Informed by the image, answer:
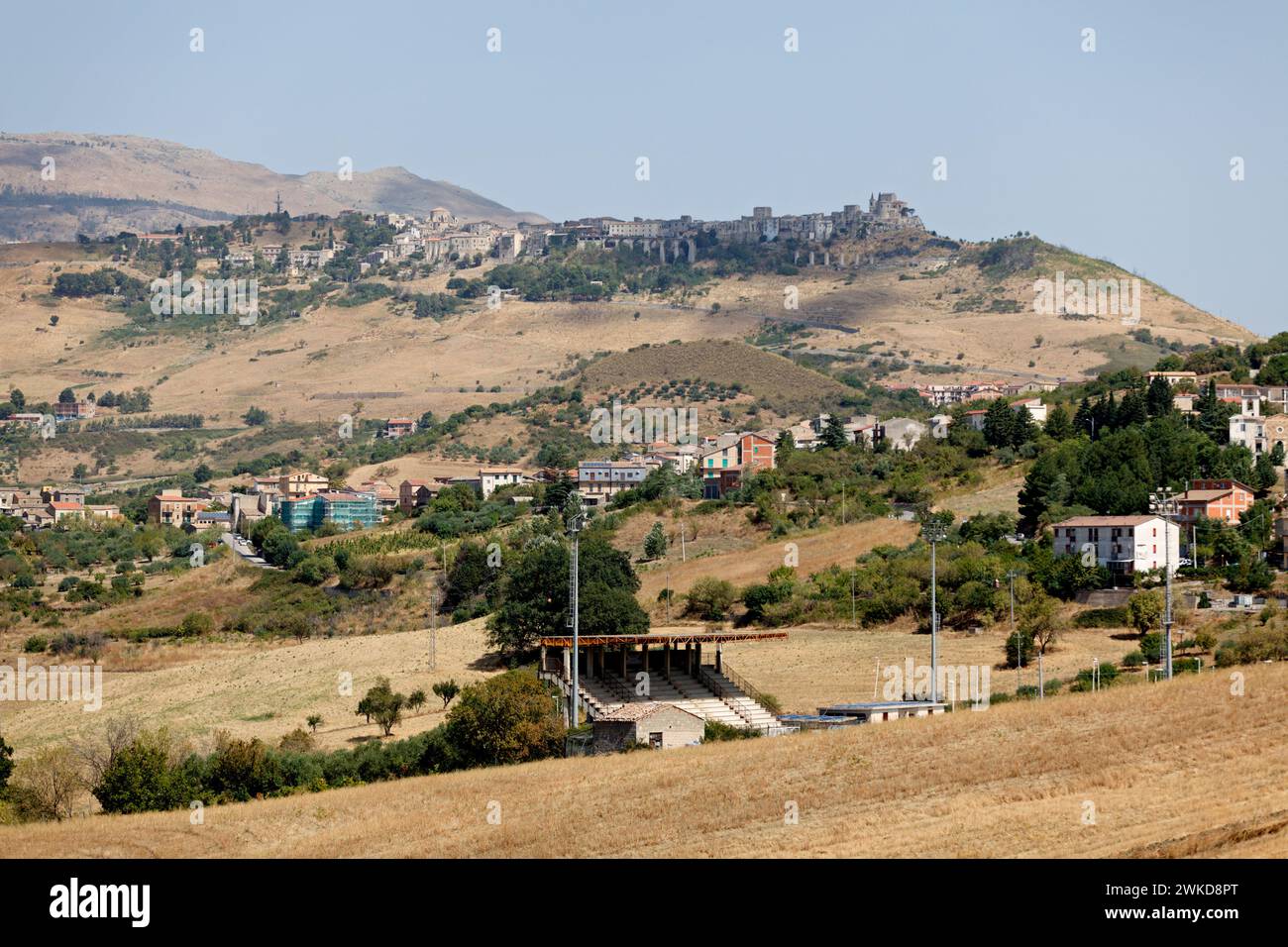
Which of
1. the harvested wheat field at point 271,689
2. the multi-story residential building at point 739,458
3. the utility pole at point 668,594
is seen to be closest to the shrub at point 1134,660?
the harvested wheat field at point 271,689

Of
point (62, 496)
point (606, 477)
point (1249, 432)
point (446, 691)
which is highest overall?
point (1249, 432)

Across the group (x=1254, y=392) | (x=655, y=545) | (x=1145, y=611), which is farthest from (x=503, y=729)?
(x=1254, y=392)

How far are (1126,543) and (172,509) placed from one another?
85.6m

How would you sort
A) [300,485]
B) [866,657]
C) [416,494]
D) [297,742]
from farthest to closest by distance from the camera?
[300,485]
[416,494]
[866,657]
[297,742]

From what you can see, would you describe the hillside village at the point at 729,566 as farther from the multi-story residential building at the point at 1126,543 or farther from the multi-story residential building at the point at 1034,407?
the multi-story residential building at the point at 1034,407

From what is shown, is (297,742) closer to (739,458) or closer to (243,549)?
(243,549)

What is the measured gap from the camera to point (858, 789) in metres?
31.4

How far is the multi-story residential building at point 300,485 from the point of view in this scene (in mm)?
131000

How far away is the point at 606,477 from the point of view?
116 metres

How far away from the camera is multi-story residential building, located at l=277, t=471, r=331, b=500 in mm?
131000

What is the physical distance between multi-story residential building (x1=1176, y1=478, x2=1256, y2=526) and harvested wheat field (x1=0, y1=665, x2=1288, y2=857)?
31200mm

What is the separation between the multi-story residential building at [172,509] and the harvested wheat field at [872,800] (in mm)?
96063
